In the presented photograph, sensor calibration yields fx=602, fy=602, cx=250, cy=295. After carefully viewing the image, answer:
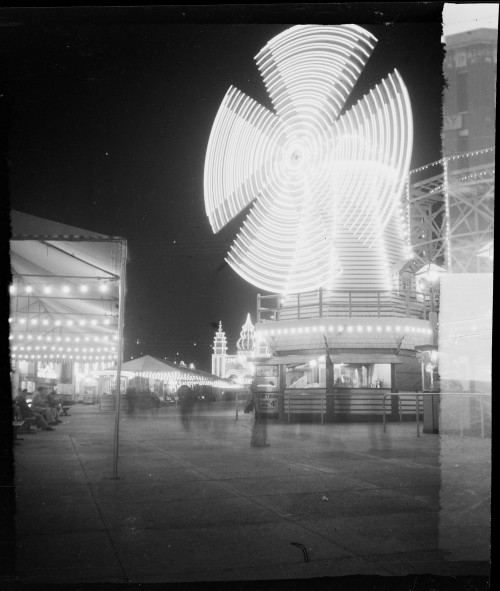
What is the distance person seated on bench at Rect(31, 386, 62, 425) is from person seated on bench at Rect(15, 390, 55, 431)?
31 centimetres

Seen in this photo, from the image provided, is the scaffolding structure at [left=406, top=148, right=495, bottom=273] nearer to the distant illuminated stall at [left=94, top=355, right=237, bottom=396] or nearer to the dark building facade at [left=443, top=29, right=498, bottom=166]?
the dark building facade at [left=443, top=29, right=498, bottom=166]

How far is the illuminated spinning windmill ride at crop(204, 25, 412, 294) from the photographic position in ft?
38.4

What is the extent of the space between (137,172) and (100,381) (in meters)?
23.9

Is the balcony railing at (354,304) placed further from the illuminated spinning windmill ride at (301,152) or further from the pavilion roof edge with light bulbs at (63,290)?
the pavilion roof edge with light bulbs at (63,290)

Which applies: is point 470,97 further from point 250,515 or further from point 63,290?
point 250,515

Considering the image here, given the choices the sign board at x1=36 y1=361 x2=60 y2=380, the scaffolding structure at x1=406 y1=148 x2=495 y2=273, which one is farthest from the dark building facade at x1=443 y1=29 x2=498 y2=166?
the sign board at x1=36 y1=361 x2=60 y2=380

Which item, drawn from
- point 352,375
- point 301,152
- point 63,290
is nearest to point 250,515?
point 63,290

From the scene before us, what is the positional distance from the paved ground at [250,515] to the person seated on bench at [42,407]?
5672 millimetres

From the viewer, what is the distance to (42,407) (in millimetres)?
15781

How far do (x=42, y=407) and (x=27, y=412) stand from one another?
168 cm

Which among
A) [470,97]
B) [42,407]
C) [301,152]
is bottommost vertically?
[42,407]

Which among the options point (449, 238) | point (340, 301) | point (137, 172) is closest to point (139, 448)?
point (137, 172)

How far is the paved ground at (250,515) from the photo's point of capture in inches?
168

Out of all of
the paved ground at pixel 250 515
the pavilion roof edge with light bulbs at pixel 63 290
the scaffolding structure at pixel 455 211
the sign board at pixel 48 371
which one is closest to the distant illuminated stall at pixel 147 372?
the sign board at pixel 48 371
